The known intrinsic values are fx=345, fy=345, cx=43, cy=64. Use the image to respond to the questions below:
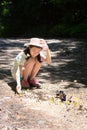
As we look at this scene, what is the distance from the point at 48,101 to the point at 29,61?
2.81 ft

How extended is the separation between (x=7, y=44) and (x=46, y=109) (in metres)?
7.14

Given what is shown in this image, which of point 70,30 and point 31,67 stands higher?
point 31,67

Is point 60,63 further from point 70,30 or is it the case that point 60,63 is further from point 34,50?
point 70,30

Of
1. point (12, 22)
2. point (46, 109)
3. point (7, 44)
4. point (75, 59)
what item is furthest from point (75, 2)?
point (46, 109)

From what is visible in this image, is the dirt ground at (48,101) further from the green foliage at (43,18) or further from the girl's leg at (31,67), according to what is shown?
the green foliage at (43,18)

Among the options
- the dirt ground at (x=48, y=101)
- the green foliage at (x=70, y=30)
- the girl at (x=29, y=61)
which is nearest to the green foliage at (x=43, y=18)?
the green foliage at (x=70, y=30)

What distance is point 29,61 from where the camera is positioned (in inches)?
228

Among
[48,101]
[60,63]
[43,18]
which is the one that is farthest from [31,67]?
[43,18]

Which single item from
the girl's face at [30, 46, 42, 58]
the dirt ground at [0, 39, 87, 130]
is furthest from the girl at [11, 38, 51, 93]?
the dirt ground at [0, 39, 87, 130]

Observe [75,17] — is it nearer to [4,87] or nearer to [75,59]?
[75,59]

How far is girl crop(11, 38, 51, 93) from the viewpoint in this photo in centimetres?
558

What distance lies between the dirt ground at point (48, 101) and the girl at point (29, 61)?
204 millimetres

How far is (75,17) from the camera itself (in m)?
17.2

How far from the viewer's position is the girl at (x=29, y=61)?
18.3ft
